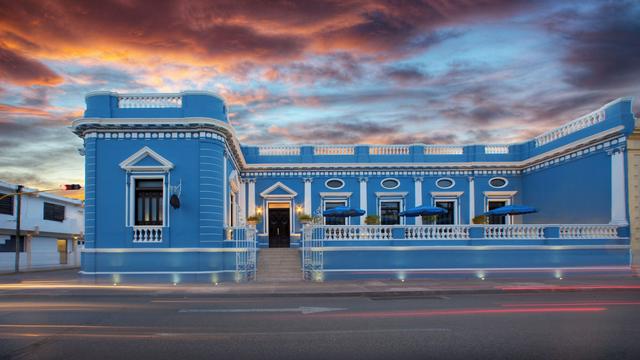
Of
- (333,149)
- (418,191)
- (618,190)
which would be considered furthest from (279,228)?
(618,190)

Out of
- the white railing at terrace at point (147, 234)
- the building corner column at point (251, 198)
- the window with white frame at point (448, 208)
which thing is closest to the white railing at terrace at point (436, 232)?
the window with white frame at point (448, 208)

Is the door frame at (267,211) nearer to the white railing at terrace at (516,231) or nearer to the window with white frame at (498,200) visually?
the window with white frame at (498,200)

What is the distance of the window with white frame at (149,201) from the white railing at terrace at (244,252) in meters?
3.09

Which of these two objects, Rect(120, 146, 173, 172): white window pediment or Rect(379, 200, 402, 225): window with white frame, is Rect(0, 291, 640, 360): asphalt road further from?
Rect(379, 200, 402, 225): window with white frame

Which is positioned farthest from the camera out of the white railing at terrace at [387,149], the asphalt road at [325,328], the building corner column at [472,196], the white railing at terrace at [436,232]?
the white railing at terrace at [387,149]

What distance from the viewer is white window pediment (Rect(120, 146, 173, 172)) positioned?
22531 millimetres

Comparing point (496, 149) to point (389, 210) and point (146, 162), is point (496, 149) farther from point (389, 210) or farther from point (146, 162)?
point (146, 162)

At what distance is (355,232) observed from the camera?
23.8 m

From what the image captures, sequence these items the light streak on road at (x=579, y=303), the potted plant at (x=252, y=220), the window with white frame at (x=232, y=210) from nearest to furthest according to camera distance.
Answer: the light streak on road at (x=579, y=303), the window with white frame at (x=232, y=210), the potted plant at (x=252, y=220)

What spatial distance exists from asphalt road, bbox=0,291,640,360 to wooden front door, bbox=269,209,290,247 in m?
17.1

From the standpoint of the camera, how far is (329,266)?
23250 mm

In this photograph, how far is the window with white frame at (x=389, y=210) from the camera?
3441 cm

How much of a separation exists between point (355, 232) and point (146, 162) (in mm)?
9431

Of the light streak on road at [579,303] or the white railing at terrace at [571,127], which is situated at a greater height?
the white railing at terrace at [571,127]
